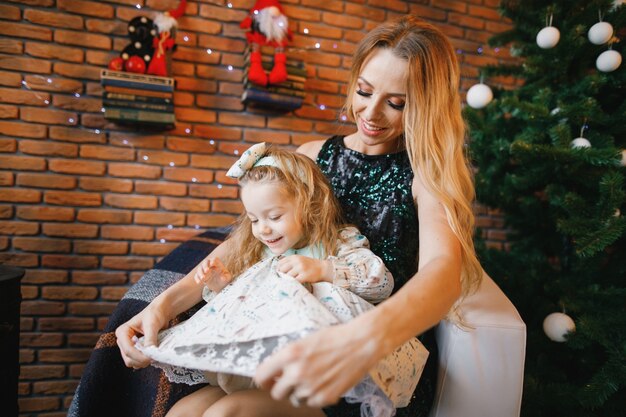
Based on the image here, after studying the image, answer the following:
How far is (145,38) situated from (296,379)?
2136 millimetres

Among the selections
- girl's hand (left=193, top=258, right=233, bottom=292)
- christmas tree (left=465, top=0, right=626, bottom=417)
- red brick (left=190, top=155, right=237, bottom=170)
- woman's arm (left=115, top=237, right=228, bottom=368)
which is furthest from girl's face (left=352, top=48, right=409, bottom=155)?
red brick (left=190, top=155, right=237, bottom=170)

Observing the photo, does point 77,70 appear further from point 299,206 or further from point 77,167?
point 299,206

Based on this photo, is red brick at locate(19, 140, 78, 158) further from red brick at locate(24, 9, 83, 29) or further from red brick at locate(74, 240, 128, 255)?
red brick at locate(24, 9, 83, 29)

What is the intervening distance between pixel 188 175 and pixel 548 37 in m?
1.93

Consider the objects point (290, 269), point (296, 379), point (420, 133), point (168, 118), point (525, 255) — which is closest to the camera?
point (296, 379)

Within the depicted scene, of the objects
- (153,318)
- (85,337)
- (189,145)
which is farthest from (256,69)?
(85,337)

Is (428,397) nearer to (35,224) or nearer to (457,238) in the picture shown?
(457,238)

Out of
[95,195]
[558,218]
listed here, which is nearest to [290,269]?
[558,218]

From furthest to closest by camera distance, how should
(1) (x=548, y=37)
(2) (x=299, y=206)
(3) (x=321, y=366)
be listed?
1. (1) (x=548, y=37)
2. (2) (x=299, y=206)
3. (3) (x=321, y=366)

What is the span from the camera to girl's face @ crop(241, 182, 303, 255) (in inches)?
45.1

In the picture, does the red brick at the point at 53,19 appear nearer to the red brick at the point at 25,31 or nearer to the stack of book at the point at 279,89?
the red brick at the point at 25,31

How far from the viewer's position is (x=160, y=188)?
8.10 ft

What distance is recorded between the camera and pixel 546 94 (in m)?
1.93

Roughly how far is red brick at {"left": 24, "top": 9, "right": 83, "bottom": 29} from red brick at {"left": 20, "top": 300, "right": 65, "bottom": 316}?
56.8 inches
